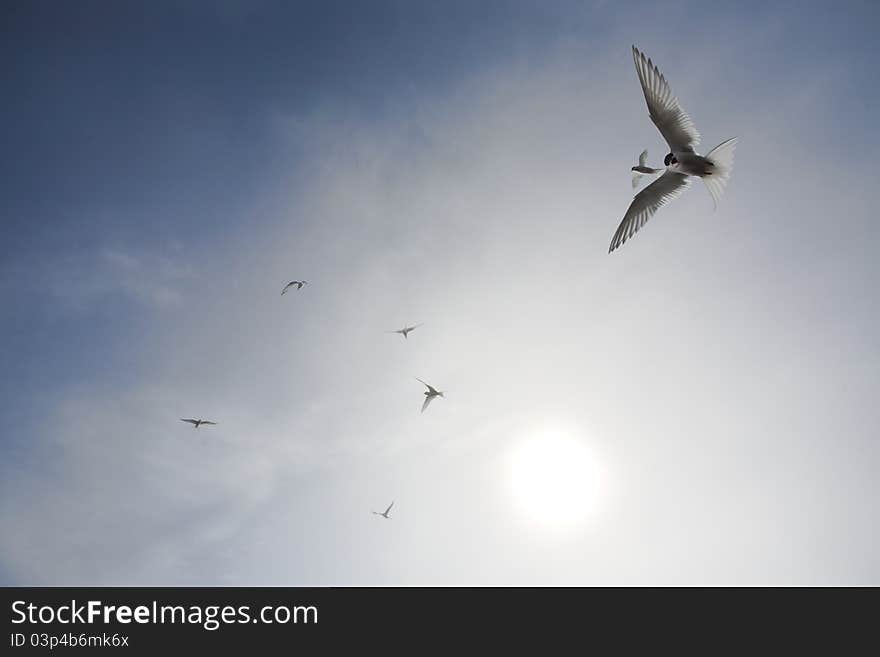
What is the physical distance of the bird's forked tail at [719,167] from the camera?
56.9 ft

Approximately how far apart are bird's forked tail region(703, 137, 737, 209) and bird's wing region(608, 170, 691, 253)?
1202 mm

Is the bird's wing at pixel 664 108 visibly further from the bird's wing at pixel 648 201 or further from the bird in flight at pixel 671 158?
the bird's wing at pixel 648 201

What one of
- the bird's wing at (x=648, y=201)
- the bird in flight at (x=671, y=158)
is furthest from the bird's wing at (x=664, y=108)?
the bird's wing at (x=648, y=201)

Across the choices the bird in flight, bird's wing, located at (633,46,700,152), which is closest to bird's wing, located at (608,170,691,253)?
the bird in flight

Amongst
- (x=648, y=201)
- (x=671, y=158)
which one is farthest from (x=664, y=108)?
(x=648, y=201)

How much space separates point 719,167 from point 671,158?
1.75 metres

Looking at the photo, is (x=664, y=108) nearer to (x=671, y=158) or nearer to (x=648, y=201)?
(x=671, y=158)

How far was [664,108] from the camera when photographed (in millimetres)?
17141

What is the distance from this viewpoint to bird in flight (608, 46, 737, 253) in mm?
17000

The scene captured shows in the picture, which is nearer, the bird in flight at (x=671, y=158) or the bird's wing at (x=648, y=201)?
the bird in flight at (x=671, y=158)

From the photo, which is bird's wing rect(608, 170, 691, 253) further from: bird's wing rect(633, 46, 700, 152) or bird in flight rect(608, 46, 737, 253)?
bird's wing rect(633, 46, 700, 152)
